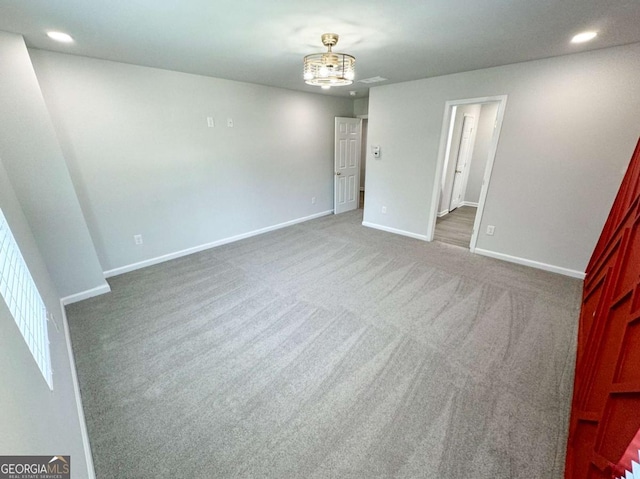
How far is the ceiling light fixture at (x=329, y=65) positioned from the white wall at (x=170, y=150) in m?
2.10

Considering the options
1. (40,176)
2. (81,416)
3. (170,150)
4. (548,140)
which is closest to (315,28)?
(170,150)

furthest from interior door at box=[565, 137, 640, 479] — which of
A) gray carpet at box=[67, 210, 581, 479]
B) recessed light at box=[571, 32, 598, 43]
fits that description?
recessed light at box=[571, 32, 598, 43]

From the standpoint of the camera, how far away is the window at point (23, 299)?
1.04 meters

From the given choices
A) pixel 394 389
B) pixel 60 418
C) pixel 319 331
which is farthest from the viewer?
pixel 319 331

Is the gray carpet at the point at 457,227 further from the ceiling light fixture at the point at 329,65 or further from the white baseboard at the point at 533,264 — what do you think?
the ceiling light fixture at the point at 329,65

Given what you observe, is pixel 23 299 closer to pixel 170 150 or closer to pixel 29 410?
pixel 29 410

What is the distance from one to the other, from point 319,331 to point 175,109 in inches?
123

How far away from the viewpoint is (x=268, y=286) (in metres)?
2.89

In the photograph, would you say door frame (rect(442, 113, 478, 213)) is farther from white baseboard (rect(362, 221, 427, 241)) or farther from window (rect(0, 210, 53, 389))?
window (rect(0, 210, 53, 389))

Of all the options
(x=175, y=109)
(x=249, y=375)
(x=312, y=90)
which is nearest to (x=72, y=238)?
(x=175, y=109)

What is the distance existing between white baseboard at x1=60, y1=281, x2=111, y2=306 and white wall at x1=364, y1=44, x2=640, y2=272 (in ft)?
14.0

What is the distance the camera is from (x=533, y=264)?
10.6ft

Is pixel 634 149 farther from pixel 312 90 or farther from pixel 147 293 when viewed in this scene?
pixel 147 293

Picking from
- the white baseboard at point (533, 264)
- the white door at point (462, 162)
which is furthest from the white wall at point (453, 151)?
the white baseboard at point (533, 264)
